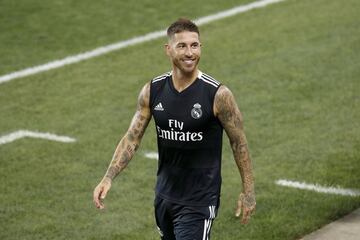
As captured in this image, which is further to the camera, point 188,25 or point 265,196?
point 265,196

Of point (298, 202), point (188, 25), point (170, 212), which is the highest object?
point (188, 25)

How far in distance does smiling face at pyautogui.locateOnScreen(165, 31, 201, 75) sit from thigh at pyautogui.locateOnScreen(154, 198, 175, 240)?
3.51ft

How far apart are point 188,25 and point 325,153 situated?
5.06 metres

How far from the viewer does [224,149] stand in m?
12.5

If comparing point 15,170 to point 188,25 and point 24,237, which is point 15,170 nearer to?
point 24,237

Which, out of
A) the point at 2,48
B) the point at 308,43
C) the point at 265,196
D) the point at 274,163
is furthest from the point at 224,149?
the point at 2,48

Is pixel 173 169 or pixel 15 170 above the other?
pixel 173 169

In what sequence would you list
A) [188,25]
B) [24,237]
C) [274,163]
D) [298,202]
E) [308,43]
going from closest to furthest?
[188,25] < [24,237] < [298,202] < [274,163] < [308,43]

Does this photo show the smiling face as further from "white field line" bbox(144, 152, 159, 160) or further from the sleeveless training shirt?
"white field line" bbox(144, 152, 159, 160)

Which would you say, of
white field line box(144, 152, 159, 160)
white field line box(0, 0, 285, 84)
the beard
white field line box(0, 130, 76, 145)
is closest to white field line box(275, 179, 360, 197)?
white field line box(144, 152, 159, 160)

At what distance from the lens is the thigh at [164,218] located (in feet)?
25.7

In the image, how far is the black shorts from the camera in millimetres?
7660

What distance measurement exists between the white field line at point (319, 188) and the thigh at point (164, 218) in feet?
11.5

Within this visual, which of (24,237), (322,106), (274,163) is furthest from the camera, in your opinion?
(322,106)
